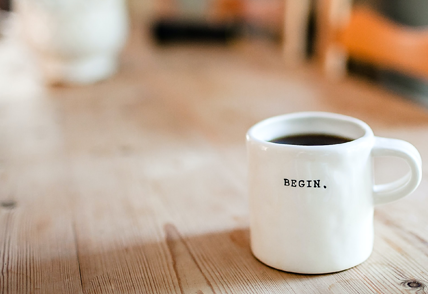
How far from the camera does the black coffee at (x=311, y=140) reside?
0.42m

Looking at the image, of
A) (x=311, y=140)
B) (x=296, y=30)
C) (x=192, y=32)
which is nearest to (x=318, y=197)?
(x=311, y=140)

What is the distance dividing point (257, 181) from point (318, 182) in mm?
55

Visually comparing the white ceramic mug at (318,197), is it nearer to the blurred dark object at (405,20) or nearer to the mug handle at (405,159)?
the mug handle at (405,159)

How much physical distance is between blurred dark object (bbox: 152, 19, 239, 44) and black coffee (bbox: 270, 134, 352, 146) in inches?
52.6

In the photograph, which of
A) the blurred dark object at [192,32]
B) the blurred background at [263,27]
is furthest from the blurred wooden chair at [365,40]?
the blurred dark object at [192,32]

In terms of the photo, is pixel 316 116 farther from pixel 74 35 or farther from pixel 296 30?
pixel 296 30

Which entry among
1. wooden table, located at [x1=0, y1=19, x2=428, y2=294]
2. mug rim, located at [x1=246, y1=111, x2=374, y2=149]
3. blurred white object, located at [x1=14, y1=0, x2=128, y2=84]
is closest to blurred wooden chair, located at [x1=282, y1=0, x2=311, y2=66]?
wooden table, located at [x1=0, y1=19, x2=428, y2=294]

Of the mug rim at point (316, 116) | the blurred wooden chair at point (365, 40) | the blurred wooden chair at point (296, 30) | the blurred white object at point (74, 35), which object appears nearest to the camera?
the mug rim at point (316, 116)

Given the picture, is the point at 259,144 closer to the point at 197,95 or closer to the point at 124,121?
the point at 124,121

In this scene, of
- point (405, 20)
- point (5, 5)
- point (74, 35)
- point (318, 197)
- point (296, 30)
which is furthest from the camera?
point (5, 5)

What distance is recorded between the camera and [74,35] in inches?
45.1

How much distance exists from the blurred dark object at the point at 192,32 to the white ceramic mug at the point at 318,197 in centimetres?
137

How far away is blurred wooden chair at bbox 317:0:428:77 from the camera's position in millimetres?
929

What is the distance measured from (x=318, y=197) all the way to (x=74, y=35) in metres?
0.94
